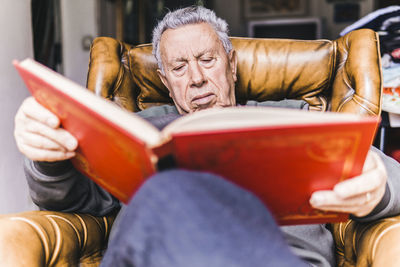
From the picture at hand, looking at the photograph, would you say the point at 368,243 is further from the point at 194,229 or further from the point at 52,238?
the point at 52,238

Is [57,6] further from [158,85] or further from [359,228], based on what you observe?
[359,228]

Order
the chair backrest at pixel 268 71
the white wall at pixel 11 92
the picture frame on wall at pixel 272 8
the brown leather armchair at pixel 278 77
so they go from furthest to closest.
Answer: the picture frame on wall at pixel 272 8 → the white wall at pixel 11 92 → the chair backrest at pixel 268 71 → the brown leather armchair at pixel 278 77

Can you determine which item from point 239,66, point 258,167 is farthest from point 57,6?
point 258,167

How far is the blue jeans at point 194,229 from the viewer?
463 mm

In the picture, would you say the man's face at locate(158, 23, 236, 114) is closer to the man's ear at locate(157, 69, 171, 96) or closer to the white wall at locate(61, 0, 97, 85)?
the man's ear at locate(157, 69, 171, 96)

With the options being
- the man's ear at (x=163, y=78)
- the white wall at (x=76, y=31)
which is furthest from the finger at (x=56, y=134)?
the white wall at (x=76, y=31)

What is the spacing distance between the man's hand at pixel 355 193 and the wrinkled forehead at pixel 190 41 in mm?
717

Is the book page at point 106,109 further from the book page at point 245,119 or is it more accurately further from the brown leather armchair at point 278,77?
the brown leather armchair at point 278,77

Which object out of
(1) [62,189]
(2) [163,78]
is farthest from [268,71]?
(1) [62,189]

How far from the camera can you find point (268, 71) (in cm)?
134

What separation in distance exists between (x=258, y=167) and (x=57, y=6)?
2217 mm

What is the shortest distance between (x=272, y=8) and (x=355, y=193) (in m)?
4.19

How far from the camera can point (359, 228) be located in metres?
0.88

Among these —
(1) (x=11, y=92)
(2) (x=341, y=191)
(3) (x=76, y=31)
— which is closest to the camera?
(2) (x=341, y=191)
